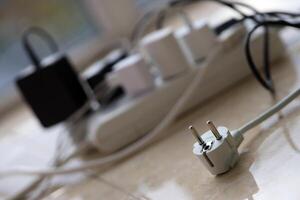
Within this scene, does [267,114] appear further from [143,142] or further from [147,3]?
[147,3]

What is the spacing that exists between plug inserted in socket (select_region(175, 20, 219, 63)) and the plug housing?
0.79 ft

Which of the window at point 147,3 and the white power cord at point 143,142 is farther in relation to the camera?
the window at point 147,3

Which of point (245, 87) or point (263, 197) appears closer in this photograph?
point (263, 197)

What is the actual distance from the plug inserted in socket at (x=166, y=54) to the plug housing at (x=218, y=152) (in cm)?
23

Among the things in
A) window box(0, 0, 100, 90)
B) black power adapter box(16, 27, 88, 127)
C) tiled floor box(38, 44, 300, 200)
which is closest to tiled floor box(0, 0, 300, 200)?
tiled floor box(38, 44, 300, 200)

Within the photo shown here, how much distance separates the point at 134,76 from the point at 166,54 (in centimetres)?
6

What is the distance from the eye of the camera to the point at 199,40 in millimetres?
701

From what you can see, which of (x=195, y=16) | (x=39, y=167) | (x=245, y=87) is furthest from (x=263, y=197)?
(x=195, y=16)

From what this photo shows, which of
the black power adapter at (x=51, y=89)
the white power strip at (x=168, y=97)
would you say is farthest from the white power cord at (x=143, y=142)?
the black power adapter at (x=51, y=89)

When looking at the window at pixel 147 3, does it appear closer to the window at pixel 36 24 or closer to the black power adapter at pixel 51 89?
the window at pixel 36 24

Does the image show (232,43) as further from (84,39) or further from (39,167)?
(84,39)

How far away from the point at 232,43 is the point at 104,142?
230 millimetres

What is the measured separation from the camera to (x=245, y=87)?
0.67 m

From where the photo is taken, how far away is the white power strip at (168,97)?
69 centimetres
